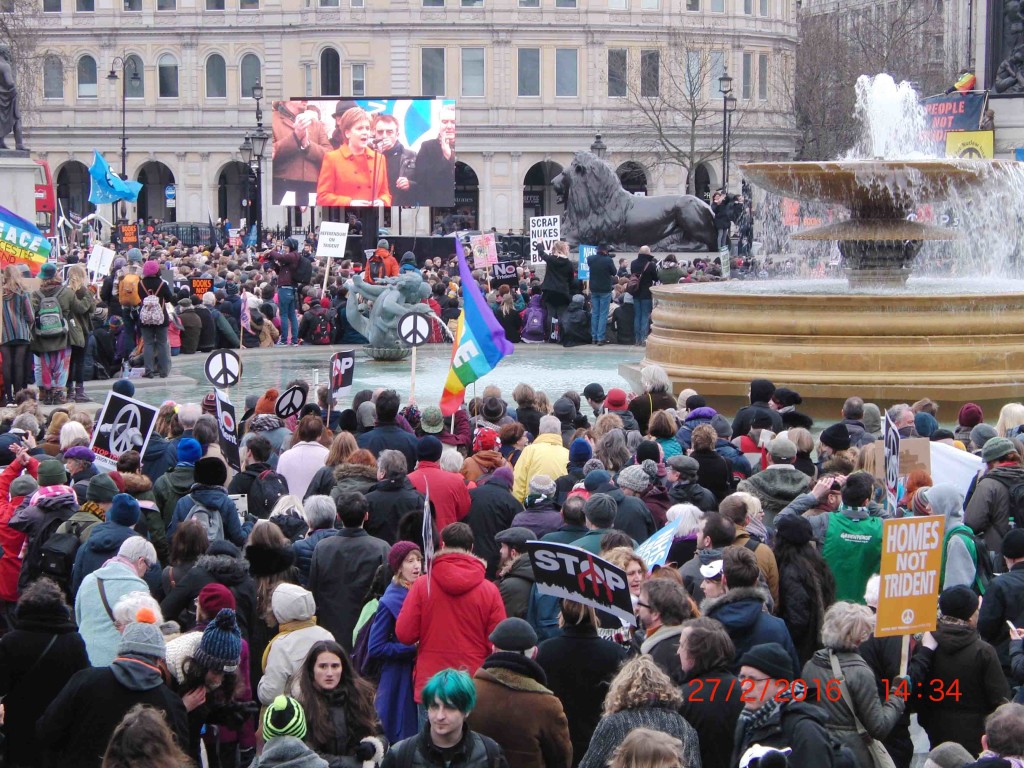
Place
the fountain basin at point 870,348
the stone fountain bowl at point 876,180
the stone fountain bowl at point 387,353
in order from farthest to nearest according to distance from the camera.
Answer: the stone fountain bowl at point 387,353 → the stone fountain bowl at point 876,180 → the fountain basin at point 870,348

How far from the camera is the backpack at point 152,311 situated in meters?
19.0

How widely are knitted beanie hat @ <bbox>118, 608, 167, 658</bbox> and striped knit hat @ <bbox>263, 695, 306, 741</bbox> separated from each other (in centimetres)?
78

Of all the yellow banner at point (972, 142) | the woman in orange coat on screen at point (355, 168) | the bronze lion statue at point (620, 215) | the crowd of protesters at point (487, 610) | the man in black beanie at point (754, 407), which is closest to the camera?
the crowd of protesters at point (487, 610)

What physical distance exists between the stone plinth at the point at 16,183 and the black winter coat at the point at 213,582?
17.7m

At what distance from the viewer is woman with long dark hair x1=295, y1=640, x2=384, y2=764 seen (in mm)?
6312

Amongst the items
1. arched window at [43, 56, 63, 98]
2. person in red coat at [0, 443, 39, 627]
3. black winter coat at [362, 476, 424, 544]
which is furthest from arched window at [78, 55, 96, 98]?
black winter coat at [362, 476, 424, 544]

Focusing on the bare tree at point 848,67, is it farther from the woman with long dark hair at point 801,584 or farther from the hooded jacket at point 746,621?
the hooded jacket at point 746,621

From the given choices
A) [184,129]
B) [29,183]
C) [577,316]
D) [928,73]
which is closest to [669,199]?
[577,316]

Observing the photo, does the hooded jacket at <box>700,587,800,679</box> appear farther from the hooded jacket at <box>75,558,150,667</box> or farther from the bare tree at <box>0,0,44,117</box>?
the bare tree at <box>0,0,44,117</box>

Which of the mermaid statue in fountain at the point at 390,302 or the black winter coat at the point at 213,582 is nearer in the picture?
the black winter coat at the point at 213,582

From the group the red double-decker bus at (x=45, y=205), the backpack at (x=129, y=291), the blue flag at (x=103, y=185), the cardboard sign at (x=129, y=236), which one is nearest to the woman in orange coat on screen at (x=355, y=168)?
the cardboard sign at (x=129, y=236)

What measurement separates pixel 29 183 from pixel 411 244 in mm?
19076

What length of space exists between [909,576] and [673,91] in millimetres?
70349

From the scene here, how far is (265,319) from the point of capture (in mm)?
24375
